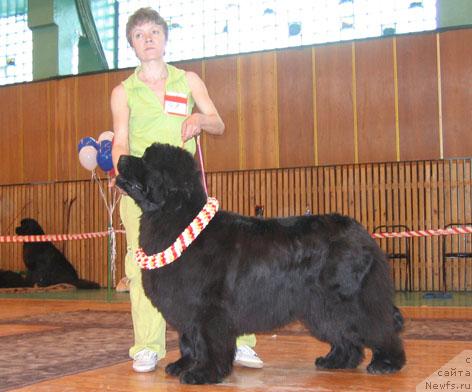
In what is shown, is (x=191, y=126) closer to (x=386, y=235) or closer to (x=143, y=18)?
(x=143, y=18)

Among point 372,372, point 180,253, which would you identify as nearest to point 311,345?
point 372,372

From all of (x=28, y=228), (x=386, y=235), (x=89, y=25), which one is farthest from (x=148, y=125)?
(x=89, y=25)

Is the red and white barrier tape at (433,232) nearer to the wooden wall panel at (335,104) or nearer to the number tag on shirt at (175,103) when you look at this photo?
the wooden wall panel at (335,104)

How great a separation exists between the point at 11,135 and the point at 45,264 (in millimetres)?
4525

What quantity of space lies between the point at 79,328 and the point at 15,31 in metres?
14.0

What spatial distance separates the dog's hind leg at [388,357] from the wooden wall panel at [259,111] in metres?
10.4

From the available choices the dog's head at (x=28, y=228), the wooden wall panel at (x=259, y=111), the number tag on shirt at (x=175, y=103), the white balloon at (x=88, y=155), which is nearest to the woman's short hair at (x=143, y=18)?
the number tag on shirt at (x=175, y=103)

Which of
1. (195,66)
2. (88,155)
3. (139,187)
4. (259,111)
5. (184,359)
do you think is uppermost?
(195,66)

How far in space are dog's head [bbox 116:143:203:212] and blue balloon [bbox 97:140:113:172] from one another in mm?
7713

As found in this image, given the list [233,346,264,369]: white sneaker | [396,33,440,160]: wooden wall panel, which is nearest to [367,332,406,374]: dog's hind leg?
[233,346,264,369]: white sneaker

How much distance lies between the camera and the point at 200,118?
401cm

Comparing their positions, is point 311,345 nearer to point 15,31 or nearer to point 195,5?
point 195,5

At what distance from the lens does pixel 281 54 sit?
560 inches

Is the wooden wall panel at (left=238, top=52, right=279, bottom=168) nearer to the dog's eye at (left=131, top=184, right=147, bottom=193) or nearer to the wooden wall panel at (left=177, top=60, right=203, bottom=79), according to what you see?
the wooden wall panel at (left=177, top=60, right=203, bottom=79)
